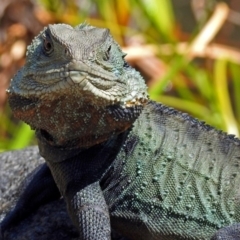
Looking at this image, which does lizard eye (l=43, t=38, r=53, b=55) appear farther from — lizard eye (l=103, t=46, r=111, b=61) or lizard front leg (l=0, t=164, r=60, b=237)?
lizard front leg (l=0, t=164, r=60, b=237)

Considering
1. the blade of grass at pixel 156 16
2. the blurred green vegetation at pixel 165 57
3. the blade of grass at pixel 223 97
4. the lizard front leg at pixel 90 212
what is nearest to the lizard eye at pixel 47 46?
the lizard front leg at pixel 90 212

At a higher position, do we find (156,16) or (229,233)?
(156,16)

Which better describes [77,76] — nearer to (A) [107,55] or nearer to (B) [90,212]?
(A) [107,55]

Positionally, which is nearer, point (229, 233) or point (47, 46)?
point (47, 46)

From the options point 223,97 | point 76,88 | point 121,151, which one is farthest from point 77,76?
point 223,97

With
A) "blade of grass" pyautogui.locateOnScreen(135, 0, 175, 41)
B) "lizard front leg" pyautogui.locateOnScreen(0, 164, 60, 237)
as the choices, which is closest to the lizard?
"lizard front leg" pyautogui.locateOnScreen(0, 164, 60, 237)

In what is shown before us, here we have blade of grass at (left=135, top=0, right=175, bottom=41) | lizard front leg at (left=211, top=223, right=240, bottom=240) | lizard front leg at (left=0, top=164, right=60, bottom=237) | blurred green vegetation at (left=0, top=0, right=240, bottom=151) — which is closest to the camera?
lizard front leg at (left=211, top=223, right=240, bottom=240)

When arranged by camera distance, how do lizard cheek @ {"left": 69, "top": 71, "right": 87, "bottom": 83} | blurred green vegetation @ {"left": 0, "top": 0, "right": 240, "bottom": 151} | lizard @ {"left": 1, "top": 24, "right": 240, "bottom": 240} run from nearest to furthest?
lizard cheek @ {"left": 69, "top": 71, "right": 87, "bottom": 83} < lizard @ {"left": 1, "top": 24, "right": 240, "bottom": 240} < blurred green vegetation @ {"left": 0, "top": 0, "right": 240, "bottom": 151}
